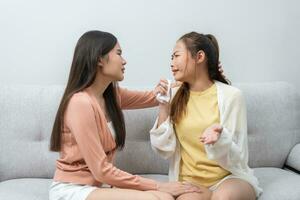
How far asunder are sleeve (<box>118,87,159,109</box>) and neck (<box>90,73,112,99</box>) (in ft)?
0.67

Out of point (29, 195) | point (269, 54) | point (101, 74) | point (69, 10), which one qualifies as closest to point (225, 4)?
point (269, 54)

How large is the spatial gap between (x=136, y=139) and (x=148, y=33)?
0.65 meters

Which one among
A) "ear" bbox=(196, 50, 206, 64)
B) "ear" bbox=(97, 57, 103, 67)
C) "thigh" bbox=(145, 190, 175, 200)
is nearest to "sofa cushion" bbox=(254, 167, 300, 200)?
"thigh" bbox=(145, 190, 175, 200)

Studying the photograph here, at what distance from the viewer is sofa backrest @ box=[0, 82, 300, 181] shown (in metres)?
2.06

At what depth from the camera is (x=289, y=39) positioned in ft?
8.64

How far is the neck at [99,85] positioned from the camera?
177 cm

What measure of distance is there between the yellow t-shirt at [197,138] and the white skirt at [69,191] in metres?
0.45

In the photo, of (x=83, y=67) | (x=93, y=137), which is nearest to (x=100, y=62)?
(x=83, y=67)

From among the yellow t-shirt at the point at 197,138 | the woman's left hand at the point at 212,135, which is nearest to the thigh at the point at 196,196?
the yellow t-shirt at the point at 197,138

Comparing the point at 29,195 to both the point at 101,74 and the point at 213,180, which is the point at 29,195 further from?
the point at 213,180

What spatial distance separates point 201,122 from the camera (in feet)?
5.95

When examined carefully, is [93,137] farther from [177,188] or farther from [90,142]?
[177,188]

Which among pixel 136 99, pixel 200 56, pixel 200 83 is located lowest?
pixel 136 99

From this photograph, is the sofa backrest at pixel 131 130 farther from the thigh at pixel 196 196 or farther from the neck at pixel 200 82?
the thigh at pixel 196 196
